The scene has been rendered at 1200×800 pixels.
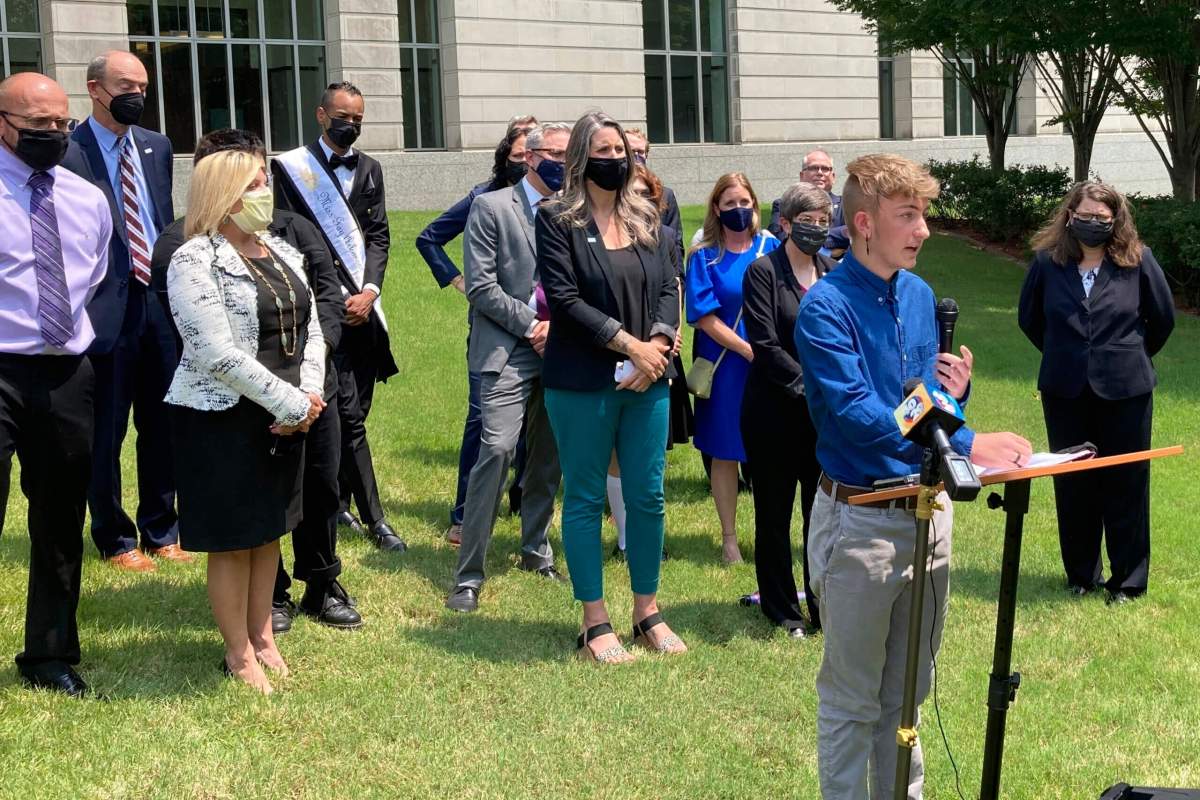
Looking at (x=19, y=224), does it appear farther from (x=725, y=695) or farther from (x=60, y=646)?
(x=725, y=695)

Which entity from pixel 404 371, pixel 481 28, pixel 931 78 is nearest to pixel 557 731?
pixel 404 371

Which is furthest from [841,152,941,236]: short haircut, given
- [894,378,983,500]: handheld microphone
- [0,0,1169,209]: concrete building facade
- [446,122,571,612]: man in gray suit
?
[0,0,1169,209]: concrete building facade

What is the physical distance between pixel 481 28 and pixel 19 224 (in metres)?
24.1

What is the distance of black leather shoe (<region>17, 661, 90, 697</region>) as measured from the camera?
18.0 feet

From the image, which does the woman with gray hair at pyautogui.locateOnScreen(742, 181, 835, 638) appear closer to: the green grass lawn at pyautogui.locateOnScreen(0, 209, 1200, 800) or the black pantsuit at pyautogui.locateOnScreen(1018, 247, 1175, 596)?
the green grass lawn at pyautogui.locateOnScreen(0, 209, 1200, 800)

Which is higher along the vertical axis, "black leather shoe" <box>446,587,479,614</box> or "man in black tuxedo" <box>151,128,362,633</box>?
A: "man in black tuxedo" <box>151,128,362,633</box>

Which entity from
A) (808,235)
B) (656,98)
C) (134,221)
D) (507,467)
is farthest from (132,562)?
(656,98)

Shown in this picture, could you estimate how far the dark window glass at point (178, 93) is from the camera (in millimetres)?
25531

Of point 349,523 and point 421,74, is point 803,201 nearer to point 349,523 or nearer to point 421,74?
point 349,523

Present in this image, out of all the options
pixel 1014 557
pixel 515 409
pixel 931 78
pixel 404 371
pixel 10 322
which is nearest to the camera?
pixel 1014 557

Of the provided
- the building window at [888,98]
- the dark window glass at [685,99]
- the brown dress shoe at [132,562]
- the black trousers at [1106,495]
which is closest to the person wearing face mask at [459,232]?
the brown dress shoe at [132,562]

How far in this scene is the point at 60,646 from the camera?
18.2ft

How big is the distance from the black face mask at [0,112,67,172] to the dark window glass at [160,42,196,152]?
2124 centimetres

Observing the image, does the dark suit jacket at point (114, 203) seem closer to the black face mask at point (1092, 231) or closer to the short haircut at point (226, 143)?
the short haircut at point (226, 143)
